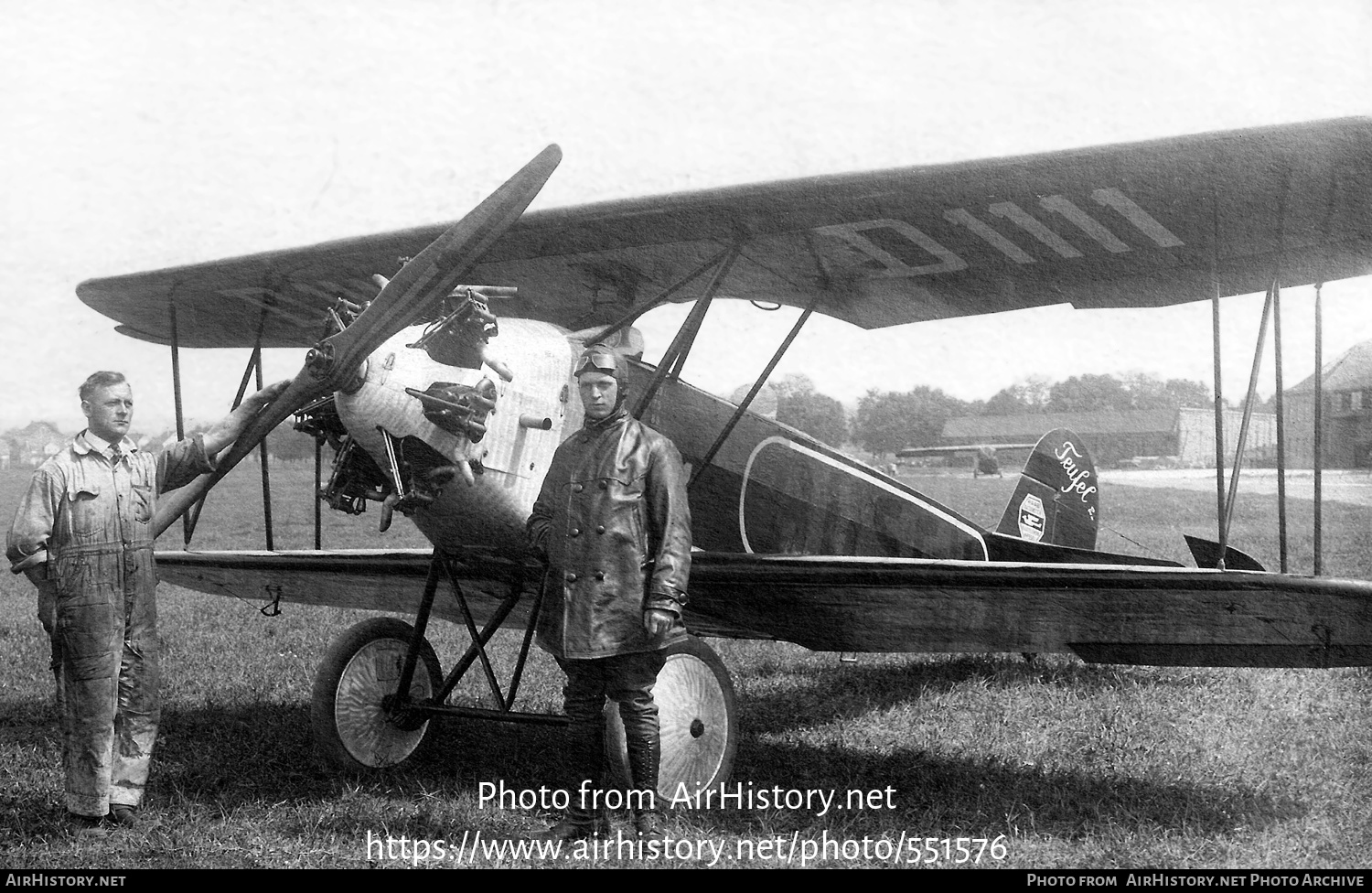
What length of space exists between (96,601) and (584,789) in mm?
1845

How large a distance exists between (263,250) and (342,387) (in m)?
2.13

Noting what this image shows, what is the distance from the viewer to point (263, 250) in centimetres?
534

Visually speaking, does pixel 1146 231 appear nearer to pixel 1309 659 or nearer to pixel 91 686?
pixel 1309 659

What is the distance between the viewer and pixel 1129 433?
26875 millimetres

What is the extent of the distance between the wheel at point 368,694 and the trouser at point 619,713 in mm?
1312

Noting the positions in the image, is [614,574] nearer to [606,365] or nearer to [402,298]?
[606,365]

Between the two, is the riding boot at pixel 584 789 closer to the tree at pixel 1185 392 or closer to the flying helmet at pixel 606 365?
the flying helmet at pixel 606 365

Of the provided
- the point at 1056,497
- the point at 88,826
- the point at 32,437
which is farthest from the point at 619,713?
the point at 1056,497

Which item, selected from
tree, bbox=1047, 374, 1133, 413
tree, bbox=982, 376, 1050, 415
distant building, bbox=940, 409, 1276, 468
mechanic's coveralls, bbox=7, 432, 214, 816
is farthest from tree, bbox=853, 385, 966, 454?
mechanic's coveralls, bbox=7, 432, 214, 816

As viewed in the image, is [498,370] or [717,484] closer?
[498,370]

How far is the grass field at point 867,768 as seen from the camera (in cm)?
362

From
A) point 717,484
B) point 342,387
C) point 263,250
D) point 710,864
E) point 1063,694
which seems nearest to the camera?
point 710,864

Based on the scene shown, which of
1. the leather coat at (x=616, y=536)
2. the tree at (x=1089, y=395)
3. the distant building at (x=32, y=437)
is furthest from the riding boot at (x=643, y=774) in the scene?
the tree at (x=1089, y=395)

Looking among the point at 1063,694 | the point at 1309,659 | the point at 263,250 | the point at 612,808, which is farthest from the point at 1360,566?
the point at 263,250
